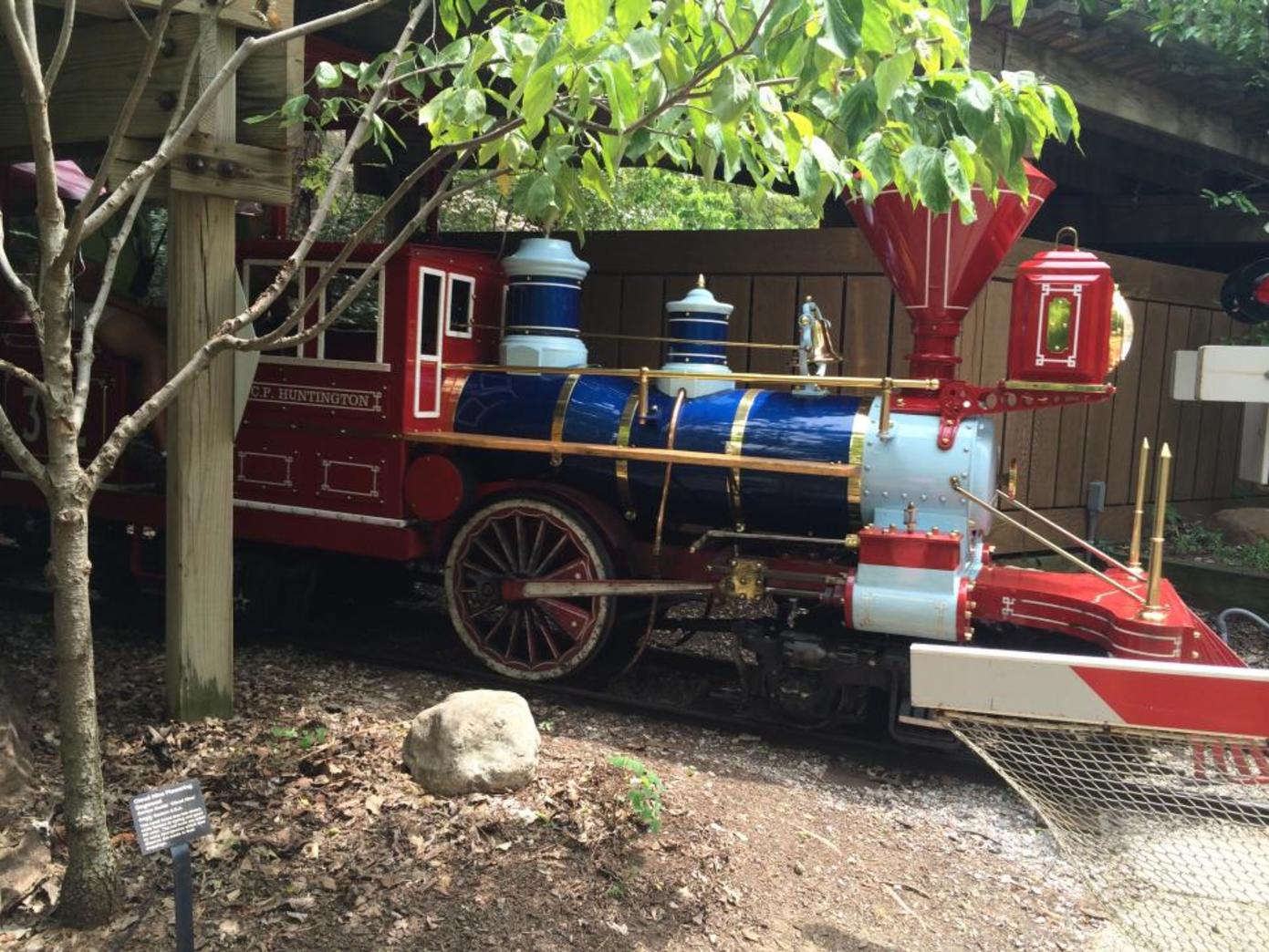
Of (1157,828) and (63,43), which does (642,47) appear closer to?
(63,43)

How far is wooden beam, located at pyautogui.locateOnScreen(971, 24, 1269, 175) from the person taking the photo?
22.0 feet

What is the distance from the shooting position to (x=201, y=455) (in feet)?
15.6

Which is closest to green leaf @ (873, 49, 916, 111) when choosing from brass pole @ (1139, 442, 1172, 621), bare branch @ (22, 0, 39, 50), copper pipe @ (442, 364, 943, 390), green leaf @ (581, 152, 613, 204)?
green leaf @ (581, 152, 613, 204)

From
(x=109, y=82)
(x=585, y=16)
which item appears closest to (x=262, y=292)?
(x=109, y=82)

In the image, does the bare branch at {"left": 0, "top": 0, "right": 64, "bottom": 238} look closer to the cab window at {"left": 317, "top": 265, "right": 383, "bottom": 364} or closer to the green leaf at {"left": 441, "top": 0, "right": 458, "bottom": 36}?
the green leaf at {"left": 441, "top": 0, "right": 458, "bottom": 36}

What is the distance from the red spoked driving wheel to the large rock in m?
1.65

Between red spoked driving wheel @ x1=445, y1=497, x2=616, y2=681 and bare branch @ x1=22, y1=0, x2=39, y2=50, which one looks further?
red spoked driving wheel @ x1=445, y1=497, x2=616, y2=681

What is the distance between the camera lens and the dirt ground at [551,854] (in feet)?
11.2

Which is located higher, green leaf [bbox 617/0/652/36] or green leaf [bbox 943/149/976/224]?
green leaf [bbox 617/0/652/36]

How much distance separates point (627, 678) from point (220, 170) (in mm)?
3480

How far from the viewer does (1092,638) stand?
497 centimetres

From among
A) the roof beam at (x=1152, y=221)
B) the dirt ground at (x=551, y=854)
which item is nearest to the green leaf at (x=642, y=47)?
the dirt ground at (x=551, y=854)

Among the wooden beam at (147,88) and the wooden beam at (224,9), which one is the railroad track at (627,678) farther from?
the wooden beam at (224,9)

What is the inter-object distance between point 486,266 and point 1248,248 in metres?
7.97
